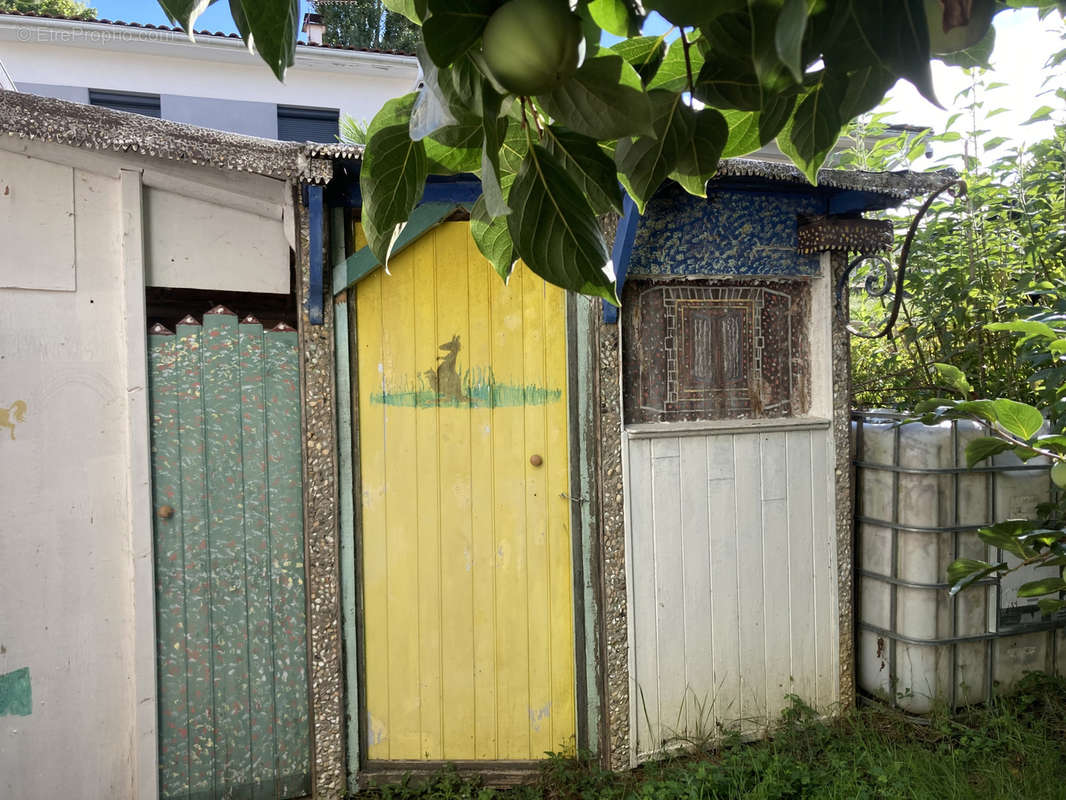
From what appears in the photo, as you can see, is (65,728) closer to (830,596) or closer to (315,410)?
(315,410)

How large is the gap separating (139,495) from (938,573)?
328 centimetres

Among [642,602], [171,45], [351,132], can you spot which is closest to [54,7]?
[171,45]

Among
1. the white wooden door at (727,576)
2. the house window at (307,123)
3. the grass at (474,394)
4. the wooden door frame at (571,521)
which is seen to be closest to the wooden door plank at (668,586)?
the white wooden door at (727,576)

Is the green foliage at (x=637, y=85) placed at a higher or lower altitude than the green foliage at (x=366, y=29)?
lower

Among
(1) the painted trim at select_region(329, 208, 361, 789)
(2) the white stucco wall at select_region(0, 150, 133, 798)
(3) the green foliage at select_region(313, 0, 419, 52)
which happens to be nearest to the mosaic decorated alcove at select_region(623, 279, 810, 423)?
(1) the painted trim at select_region(329, 208, 361, 789)

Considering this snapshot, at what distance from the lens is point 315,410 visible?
9.45 ft

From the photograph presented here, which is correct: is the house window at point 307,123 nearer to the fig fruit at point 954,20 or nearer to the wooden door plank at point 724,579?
the wooden door plank at point 724,579

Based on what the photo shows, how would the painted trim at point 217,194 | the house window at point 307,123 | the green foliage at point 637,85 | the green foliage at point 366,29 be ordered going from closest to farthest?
1. the green foliage at point 637,85
2. the painted trim at point 217,194
3. the house window at point 307,123
4. the green foliage at point 366,29

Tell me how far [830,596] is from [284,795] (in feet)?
7.94

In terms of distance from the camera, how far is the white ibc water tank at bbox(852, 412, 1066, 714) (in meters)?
3.37

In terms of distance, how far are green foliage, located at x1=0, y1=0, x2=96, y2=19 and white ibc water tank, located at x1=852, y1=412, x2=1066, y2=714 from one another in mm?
12360

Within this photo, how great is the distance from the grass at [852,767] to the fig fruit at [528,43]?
291cm

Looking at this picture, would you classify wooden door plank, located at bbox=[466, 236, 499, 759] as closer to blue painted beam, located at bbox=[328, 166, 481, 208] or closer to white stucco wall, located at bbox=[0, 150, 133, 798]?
blue painted beam, located at bbox=[328, 166, 481, 208]

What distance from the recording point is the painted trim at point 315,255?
2.73m
